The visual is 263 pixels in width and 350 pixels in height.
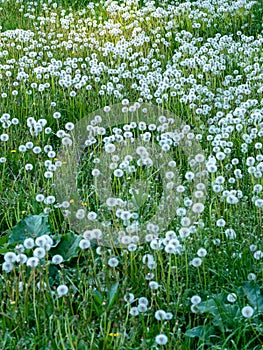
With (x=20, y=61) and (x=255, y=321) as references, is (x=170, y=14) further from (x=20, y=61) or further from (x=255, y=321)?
(x=255, y=321)

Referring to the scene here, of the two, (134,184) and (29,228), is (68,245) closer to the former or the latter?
(29,228)

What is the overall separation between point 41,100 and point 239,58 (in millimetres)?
2072

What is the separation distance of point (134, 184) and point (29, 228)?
30.1 inches

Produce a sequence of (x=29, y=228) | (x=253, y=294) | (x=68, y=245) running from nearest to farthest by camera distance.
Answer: (x=253, y=294), (x=68, y=245), (x=29, y=228)

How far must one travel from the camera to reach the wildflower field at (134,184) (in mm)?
2537

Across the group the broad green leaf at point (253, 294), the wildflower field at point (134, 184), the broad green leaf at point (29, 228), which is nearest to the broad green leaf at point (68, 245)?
the wildflower field at point (134, 184)

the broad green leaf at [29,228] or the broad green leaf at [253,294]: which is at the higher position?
the broad green leaf at [29,228]

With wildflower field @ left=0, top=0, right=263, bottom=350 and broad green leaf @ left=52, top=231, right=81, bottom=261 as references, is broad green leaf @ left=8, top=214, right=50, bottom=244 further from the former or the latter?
broad green leaf @ left=52, top=231, right=81, bottom=261

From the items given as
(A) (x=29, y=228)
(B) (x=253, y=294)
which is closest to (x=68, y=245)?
(A) (x=29, y=228)

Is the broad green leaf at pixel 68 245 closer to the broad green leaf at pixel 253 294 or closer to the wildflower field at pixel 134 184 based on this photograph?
the wildflower field at pixel 134 184

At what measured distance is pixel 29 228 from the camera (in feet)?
10.8

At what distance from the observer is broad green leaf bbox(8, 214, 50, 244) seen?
3.25 metres

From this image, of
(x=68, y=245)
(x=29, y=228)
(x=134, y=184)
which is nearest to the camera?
(x=68, y=245)

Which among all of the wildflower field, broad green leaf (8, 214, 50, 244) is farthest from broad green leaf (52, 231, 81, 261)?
broad green leaf (8, 214, 50, 244)
